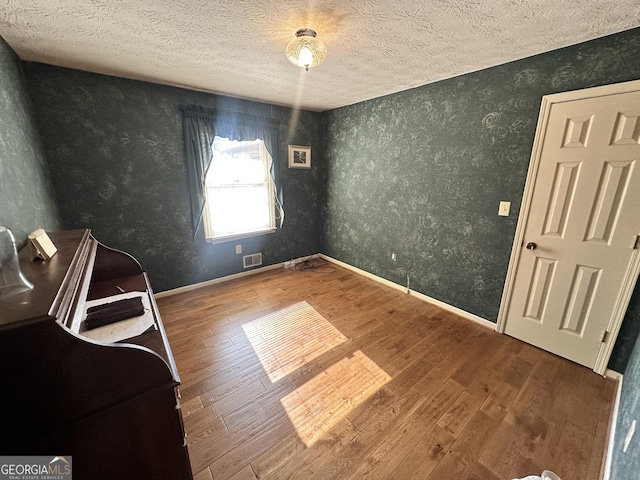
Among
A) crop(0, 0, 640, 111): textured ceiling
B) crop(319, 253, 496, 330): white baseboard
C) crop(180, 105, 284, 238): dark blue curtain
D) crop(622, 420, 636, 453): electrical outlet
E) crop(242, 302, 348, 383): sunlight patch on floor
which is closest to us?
crop(622, 420, 636, 453): electrical outlet

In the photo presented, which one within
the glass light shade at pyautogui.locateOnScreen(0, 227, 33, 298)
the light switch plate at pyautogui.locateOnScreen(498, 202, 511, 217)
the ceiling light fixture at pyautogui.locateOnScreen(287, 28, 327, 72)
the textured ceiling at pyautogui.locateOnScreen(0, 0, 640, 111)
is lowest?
the glass light shade at pyautogui.locateOnScreen(0, 227, 33, 298)

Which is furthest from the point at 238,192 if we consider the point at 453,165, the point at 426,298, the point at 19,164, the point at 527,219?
the point at 527,219

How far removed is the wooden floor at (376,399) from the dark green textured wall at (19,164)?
1.35m

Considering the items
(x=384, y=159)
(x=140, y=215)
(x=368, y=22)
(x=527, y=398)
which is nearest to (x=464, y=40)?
(x=368, y=22)

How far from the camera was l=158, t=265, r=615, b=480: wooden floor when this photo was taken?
1329 mm

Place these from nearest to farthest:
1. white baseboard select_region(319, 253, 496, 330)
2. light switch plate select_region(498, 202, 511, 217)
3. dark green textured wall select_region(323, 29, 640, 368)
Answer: dark green textured wall select_region(323, 29, 640, 368) → light switch plate select_region(498, 202, 511, 217) → white baseboard select_region(319, 253, 496, 330)

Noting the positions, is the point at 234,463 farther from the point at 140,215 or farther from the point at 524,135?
the point at 524,135

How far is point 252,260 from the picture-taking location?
12.1ft

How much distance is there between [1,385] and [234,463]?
1.11 meters

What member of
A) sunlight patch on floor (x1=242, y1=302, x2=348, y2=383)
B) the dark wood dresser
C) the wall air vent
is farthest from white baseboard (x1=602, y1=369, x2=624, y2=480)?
the wall air vent

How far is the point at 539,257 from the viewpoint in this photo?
2105 millimetres

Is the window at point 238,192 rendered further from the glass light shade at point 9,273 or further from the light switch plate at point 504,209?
the light switch plate at point 504,209

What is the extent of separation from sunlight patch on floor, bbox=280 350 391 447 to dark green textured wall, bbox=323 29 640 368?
1.42 m

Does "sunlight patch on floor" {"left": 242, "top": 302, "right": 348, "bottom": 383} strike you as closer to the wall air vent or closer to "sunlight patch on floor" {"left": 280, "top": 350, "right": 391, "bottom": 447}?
"sunlight patch on floor" {"left": 280, "top": 350, "right": 391, "bottom": 447}
